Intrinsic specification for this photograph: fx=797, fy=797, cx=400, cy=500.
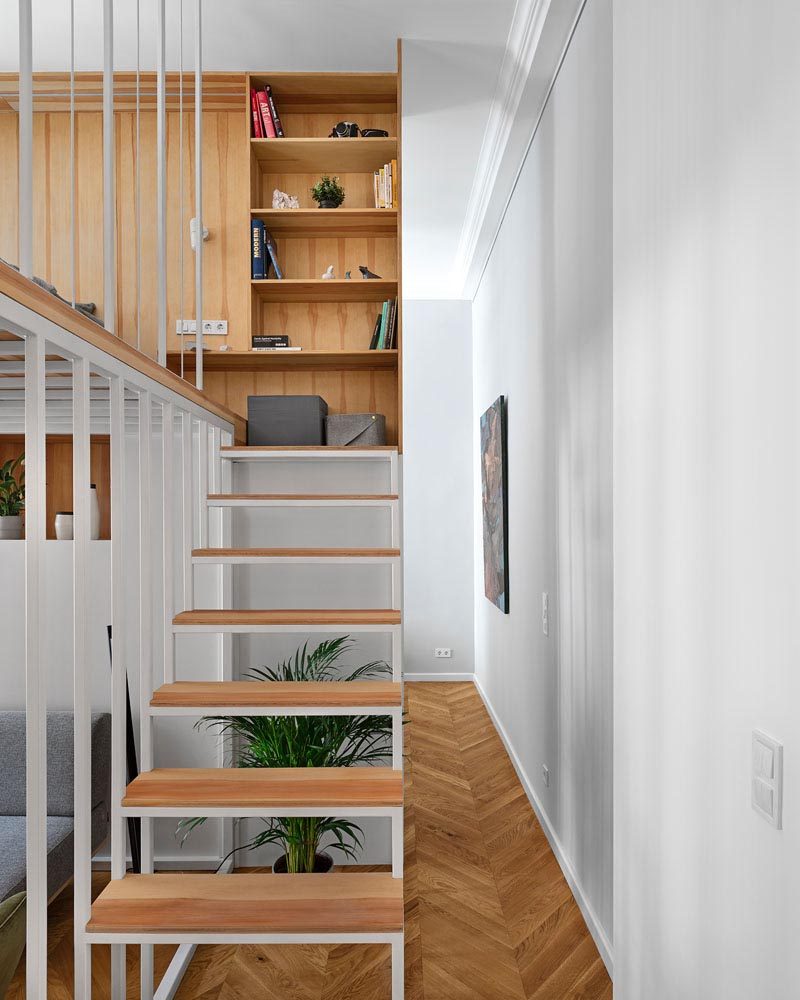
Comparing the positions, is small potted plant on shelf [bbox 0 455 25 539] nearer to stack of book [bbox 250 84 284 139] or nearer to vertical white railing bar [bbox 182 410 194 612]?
vertical white railing bar [bbox 182 410 194 612]

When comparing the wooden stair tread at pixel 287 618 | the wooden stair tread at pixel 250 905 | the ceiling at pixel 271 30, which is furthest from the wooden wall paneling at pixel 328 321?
the wooden stair tread at pixel 250 905

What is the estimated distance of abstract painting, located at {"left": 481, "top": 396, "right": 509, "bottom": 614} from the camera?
4.16m

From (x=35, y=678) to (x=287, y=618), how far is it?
3.24ft

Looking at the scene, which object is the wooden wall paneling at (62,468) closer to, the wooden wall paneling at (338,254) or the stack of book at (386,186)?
the wooden wall paneling at (338,254)

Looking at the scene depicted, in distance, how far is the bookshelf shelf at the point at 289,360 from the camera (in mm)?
3344

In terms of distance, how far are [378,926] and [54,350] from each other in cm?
140

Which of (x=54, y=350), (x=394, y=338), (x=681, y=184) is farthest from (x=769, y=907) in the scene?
(x=394, y=338)

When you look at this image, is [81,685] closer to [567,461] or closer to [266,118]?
[567,461]

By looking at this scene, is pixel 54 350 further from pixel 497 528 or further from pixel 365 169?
pixel 497 528

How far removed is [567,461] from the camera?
8.87ft

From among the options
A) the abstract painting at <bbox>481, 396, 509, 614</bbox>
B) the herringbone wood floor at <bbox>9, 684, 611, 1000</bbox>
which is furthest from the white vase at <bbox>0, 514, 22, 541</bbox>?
the abstract painting at <bbox>481, 396, 509, 614</bbox>

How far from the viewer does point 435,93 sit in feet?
11.1

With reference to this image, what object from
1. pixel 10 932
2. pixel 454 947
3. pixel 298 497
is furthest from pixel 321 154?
pixel 10 932

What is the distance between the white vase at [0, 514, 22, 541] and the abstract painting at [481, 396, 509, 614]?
2.28 m
